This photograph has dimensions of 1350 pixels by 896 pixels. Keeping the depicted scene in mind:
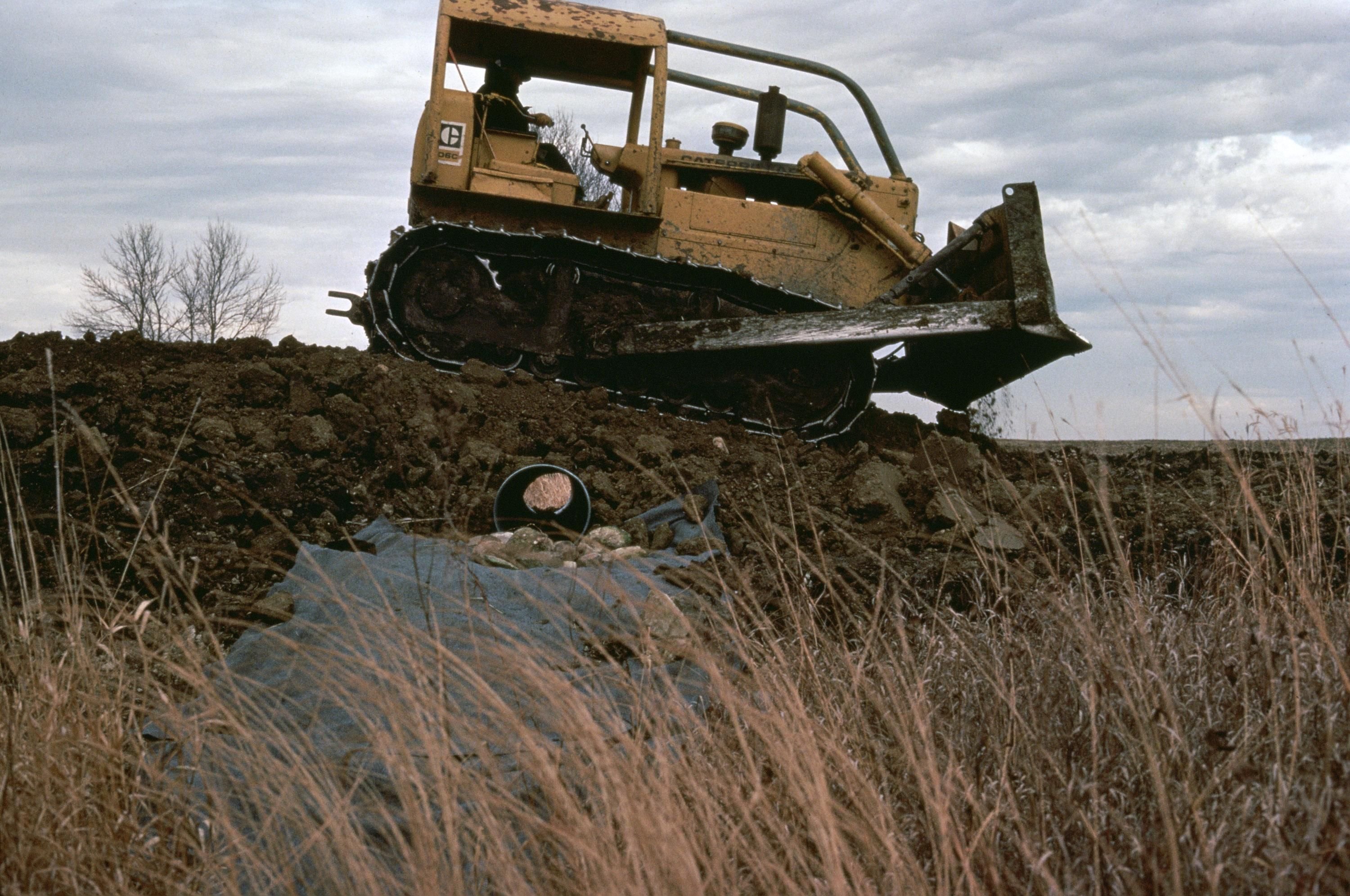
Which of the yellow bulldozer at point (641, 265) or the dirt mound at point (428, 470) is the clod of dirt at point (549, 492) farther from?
the yellow bulldozer at point (641, 265)

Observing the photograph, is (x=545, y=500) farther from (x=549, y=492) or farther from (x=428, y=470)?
(x=428, y=470)

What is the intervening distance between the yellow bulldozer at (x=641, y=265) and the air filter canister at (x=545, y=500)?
9.72 ft

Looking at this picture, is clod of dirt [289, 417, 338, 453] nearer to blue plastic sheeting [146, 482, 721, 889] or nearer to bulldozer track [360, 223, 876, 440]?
blue plastic sheeting [146, 482, 721, 889]

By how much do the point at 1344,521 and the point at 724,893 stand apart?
410 centimetres

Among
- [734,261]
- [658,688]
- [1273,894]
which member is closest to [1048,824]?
[1273,894]

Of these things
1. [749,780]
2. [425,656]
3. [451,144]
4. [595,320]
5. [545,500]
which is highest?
[451,144]

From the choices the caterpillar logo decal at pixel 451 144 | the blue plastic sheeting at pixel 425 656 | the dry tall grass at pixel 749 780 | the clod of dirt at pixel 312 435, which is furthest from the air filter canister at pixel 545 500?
the caterpillar logo decal at pixel 451 144

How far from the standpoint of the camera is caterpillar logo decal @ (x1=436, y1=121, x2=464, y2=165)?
31.3 ft

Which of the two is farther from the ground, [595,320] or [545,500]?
[595,320]

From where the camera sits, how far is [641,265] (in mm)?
9672

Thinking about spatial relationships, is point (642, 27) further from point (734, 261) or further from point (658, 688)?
point (658, 688)

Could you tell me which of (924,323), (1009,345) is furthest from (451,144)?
(1009,345)

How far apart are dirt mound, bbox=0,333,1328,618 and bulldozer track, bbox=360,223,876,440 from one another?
1.68ft

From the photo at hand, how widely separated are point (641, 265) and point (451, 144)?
1.67 m
